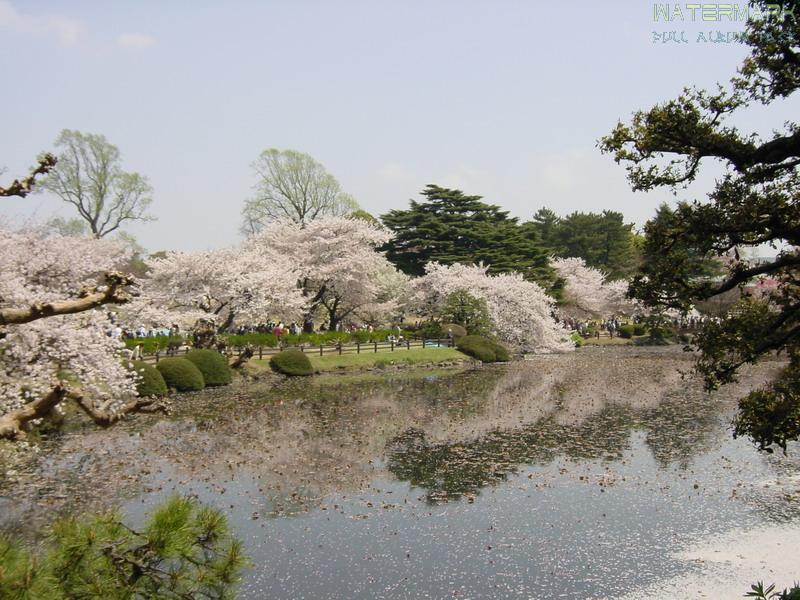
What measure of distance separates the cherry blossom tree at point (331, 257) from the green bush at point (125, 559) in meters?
46.1

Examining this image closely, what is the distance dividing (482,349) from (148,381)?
2642 cm

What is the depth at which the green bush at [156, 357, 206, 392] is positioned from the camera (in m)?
31.8

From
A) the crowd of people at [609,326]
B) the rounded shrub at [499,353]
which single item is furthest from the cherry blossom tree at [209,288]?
the crowd of people at [609,326]

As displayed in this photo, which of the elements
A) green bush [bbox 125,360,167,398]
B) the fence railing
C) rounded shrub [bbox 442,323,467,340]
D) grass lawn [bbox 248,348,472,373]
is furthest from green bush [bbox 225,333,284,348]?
rounded shrub [bbox 442,323,467,340]

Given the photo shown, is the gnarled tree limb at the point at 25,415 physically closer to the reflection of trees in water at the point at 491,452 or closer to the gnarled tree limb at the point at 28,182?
the gnarled tree limb at the point at 28,182

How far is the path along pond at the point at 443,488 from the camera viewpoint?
11.7 metres

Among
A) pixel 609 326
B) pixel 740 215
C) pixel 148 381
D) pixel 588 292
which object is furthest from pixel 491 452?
pixel 588 292

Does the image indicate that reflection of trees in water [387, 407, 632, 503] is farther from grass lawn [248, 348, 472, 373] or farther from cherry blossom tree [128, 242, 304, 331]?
cherry blossom tree [128, 242, 304, 331]

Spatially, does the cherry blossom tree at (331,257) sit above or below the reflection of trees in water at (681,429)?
above

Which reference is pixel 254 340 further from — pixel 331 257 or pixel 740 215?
pixel 740 215

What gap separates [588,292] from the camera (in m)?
78.6

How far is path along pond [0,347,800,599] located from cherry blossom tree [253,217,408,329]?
24.3 m

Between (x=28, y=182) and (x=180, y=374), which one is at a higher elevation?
(x=28, y=182)

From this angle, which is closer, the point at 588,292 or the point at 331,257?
the point at 331,257
